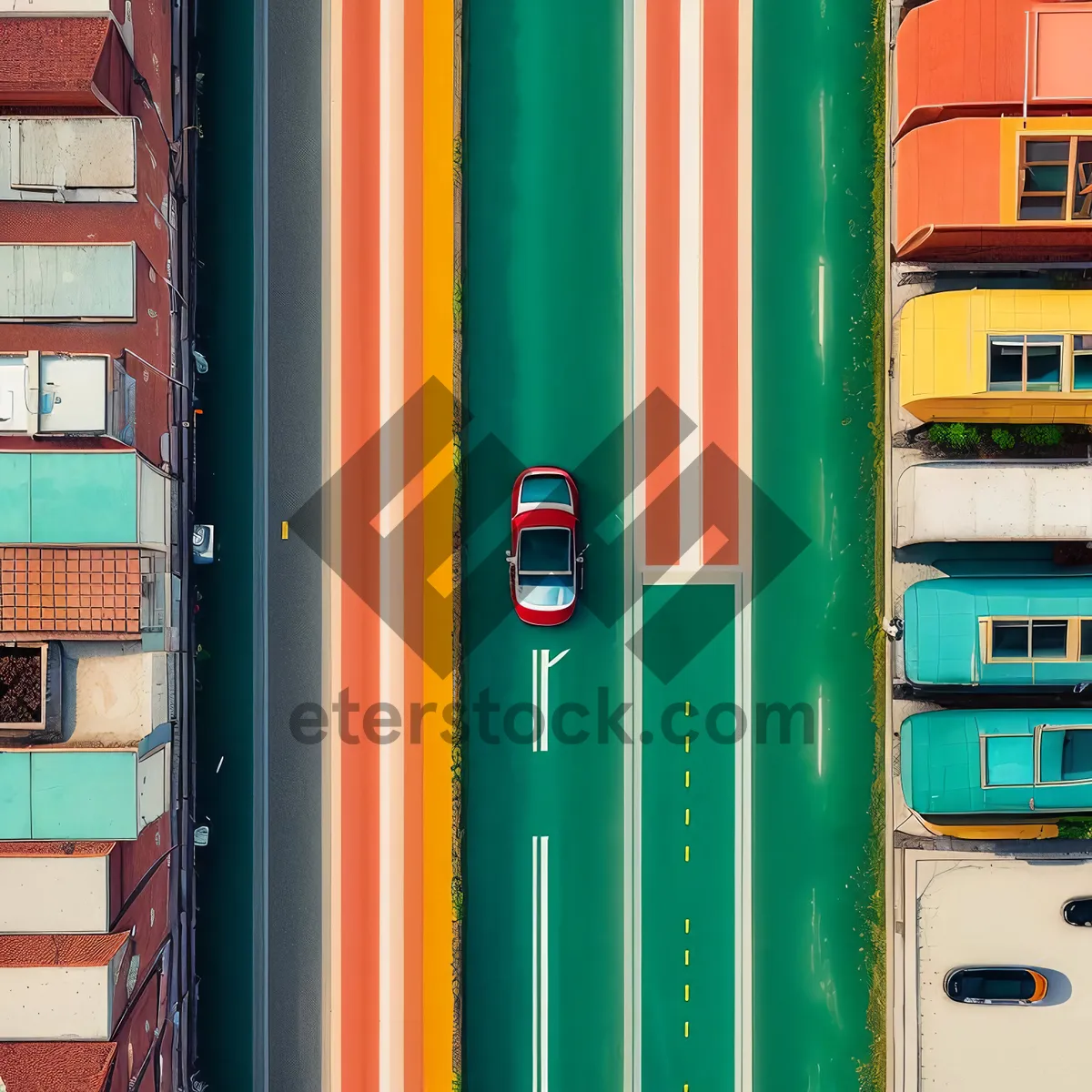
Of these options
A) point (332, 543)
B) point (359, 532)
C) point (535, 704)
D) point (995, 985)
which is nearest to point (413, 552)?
point (359, 532)

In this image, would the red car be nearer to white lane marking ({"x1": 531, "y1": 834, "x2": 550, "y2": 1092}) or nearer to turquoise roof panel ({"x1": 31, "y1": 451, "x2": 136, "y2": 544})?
white lane marking ({"x1": 531, "y1": 834, "x2": 550, "y2": 1092})

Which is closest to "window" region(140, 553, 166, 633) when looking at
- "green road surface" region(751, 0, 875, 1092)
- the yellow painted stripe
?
the yellow painted stripe

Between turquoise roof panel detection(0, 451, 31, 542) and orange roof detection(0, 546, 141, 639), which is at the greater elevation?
turquoise roof panel detection(0, 451, 31, 542)

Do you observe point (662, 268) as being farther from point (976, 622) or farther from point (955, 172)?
point (976, 622)

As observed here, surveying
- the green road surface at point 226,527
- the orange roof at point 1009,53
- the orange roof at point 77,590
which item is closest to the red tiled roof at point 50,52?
the green road surface at point 226,527

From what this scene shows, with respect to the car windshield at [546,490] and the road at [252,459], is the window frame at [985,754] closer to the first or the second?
the car windshield at [546,490]

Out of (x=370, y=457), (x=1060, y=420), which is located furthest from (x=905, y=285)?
(x=370, y=457)
